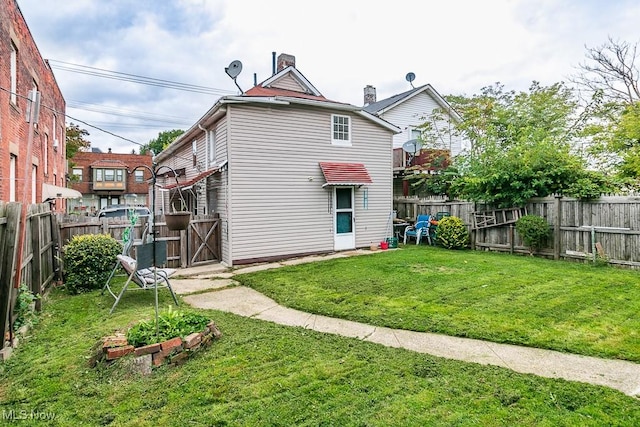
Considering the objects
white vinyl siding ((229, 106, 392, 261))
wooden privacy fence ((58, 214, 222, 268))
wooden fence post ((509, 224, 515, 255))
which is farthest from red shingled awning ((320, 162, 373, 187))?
wooden fence post ((509, 224, 515, 255))

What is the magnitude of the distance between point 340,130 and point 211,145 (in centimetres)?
418

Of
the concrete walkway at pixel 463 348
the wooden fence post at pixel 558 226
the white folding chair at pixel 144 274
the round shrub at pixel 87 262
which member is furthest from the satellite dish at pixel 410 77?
the white folding chair at pixel 144 274

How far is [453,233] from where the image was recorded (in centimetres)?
1177

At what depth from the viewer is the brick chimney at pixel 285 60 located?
1448 centimetres

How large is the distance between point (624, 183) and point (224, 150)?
10695 mm

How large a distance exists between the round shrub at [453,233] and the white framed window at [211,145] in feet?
25.8

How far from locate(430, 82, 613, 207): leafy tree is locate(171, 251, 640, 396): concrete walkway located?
7.18 meters

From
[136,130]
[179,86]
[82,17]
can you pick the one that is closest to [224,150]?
[82,17]

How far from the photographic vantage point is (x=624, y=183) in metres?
9.25

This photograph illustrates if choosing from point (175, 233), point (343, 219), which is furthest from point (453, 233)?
point (175, 233)

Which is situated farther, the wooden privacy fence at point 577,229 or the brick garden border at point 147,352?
the wooden privacy fence at point 577,229

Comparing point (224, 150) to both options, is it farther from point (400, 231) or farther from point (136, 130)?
point (136, 130)

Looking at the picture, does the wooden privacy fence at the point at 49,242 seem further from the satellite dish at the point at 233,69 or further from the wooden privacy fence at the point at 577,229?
the wooden privacy fence at the point at 577,229

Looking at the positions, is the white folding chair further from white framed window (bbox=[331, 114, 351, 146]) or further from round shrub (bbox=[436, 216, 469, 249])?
round shrub (bbox=[436, 216, 469, 249])
